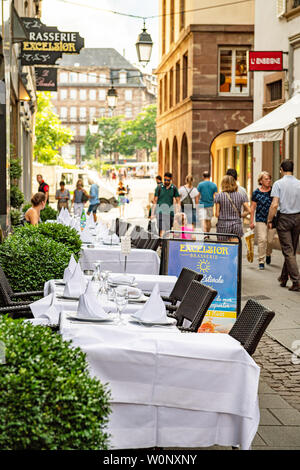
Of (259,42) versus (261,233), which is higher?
(259,42)

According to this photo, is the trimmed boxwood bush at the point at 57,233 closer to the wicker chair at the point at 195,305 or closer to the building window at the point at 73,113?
the wicker chair at the point at 195,305

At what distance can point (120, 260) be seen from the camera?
10.3m

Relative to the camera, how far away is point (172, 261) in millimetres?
8641

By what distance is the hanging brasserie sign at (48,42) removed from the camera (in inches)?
606

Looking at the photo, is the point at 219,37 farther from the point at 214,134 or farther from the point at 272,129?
the point at 272,129

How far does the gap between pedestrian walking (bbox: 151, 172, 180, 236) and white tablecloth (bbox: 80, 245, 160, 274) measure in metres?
7.74

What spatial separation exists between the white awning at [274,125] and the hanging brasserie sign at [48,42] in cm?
370

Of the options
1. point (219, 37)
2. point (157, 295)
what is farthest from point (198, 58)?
point (157, 295)

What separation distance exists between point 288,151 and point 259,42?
5.15m

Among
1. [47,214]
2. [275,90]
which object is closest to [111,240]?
[47,214]

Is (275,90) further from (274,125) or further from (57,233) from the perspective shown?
(57,233)

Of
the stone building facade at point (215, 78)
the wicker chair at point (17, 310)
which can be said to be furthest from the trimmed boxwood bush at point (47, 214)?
the stone building facade at point (215, 78)

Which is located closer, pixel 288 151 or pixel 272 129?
pixel 272 129

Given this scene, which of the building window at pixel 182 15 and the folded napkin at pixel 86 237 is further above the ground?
the building window at pixel 182 15
